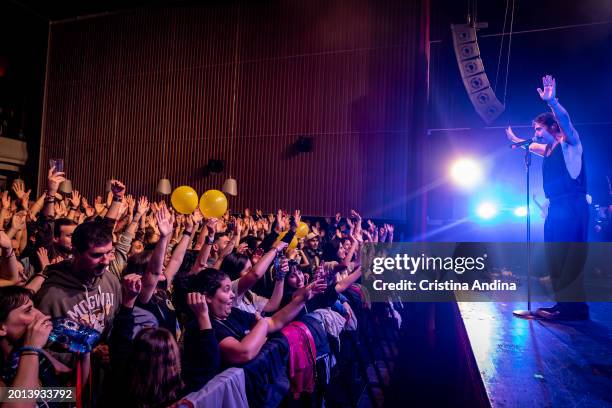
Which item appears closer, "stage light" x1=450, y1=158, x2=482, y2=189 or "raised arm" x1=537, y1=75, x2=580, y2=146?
"raised arm" x1=537, y1=75, x2=580, y2=146

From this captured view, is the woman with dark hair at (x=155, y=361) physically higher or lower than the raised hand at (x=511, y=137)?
lower

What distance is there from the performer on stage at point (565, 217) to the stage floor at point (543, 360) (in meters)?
0.15

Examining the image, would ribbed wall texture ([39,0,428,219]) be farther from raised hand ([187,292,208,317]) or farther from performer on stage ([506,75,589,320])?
raised hand ([187,292,208,317])

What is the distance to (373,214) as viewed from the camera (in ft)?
27.8

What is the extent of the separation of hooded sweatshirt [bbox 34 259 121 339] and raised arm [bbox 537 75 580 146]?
2.70 m

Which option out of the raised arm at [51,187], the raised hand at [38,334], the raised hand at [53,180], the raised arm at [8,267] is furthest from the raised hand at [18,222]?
the raised hand at [38,334]

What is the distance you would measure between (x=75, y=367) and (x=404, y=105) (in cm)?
788

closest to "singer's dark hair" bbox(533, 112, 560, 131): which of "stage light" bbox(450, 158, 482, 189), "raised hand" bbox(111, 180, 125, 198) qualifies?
"raised hand" bbox(111, 180, 125, 198)

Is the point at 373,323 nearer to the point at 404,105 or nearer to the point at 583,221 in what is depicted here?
the point at 583,221

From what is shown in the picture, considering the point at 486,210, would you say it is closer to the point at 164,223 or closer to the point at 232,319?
the point at 232,319

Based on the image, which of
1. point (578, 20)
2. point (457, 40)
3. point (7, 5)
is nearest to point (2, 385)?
point (457, 40)

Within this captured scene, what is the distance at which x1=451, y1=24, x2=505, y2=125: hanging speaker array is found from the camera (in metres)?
6.68

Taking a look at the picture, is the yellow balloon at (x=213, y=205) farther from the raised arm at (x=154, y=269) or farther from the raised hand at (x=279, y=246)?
the raised arm at (x=154, y=269)

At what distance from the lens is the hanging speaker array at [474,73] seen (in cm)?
668
